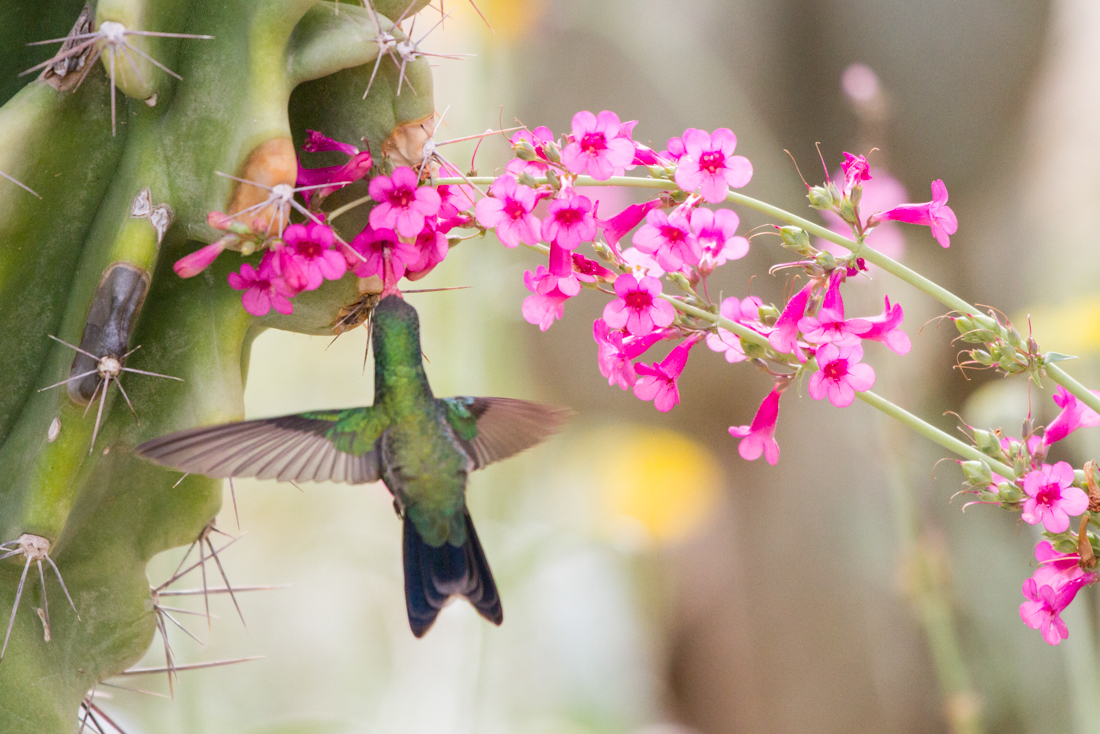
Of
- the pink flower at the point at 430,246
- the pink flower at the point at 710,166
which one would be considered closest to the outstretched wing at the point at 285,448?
the pink flower at the point at 430,246

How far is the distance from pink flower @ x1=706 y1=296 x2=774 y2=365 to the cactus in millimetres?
339

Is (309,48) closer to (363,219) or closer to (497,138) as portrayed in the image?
(363,219)

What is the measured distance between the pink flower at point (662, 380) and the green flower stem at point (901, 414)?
0.10m

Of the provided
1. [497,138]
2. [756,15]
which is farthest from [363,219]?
[756,15]

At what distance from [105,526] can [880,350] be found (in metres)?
1.67

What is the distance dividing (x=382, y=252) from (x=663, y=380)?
321mm

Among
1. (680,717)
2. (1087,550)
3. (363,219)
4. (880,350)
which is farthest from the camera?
(680,717)

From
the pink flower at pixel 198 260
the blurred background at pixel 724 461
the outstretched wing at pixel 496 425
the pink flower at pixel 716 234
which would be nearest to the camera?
the pink flower at pixel 198 260

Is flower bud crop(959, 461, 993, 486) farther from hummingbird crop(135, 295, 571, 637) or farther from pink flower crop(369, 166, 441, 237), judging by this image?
pink flower crop(369, 166, 441, 237)

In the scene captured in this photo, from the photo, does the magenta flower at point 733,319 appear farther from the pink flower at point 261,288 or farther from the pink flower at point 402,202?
the pink flower at point 261,288

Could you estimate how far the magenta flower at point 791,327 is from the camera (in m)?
0.81

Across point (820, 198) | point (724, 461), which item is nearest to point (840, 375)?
point (820, 198)

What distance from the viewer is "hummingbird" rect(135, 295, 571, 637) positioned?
93cm

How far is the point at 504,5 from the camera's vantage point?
236cm
